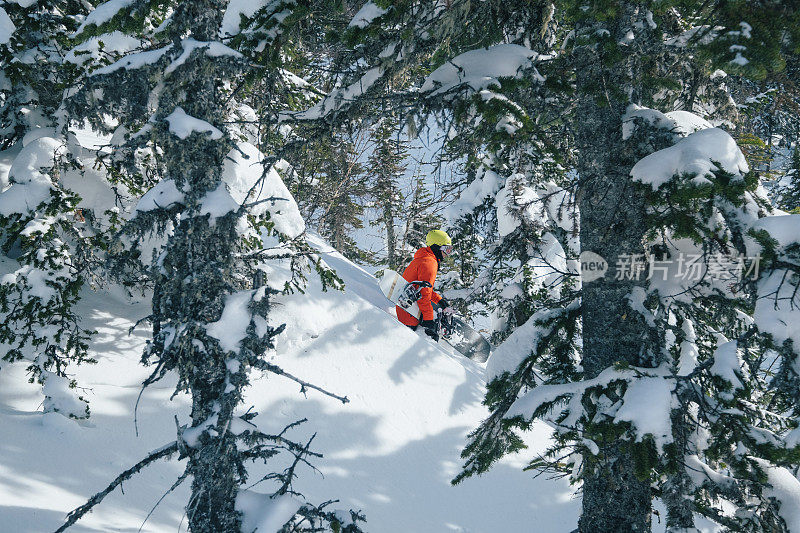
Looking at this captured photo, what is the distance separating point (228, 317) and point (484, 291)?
6509 millimetres

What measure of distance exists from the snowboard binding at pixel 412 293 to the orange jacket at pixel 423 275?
0.21 feet

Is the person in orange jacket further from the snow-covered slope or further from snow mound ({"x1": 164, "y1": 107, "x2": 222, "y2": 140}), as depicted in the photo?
snow mound ({"x1": 164, "y1": 107, "x2": 222, "y2": 140})

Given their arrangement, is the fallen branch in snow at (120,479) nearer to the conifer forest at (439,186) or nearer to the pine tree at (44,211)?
the conifer forest at (439,186)

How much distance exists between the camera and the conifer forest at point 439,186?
3650 millimetres

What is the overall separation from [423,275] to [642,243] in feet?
18.5

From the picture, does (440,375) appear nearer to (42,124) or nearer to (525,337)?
(525,337)

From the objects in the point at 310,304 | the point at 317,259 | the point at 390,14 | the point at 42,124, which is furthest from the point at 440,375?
the point at 42,124

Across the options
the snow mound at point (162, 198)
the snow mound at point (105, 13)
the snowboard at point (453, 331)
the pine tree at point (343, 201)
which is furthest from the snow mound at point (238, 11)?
the pine tree at point (343, 201)

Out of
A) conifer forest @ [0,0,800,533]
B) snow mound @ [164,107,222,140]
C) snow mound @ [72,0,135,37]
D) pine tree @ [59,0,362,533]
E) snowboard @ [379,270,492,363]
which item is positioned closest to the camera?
conifer forest @ [0,0,800,533]

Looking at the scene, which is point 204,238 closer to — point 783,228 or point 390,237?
point 783,228

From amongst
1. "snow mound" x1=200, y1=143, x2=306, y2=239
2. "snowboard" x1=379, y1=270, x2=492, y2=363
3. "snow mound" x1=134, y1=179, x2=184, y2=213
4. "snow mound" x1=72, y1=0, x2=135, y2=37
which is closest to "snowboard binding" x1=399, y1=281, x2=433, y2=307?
"snowboard" x1=379, y1=270, x2=492, y2=363

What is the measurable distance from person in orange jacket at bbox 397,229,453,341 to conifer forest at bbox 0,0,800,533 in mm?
3062

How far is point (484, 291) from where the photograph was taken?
31.9 feet

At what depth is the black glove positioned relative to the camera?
10430 mm
